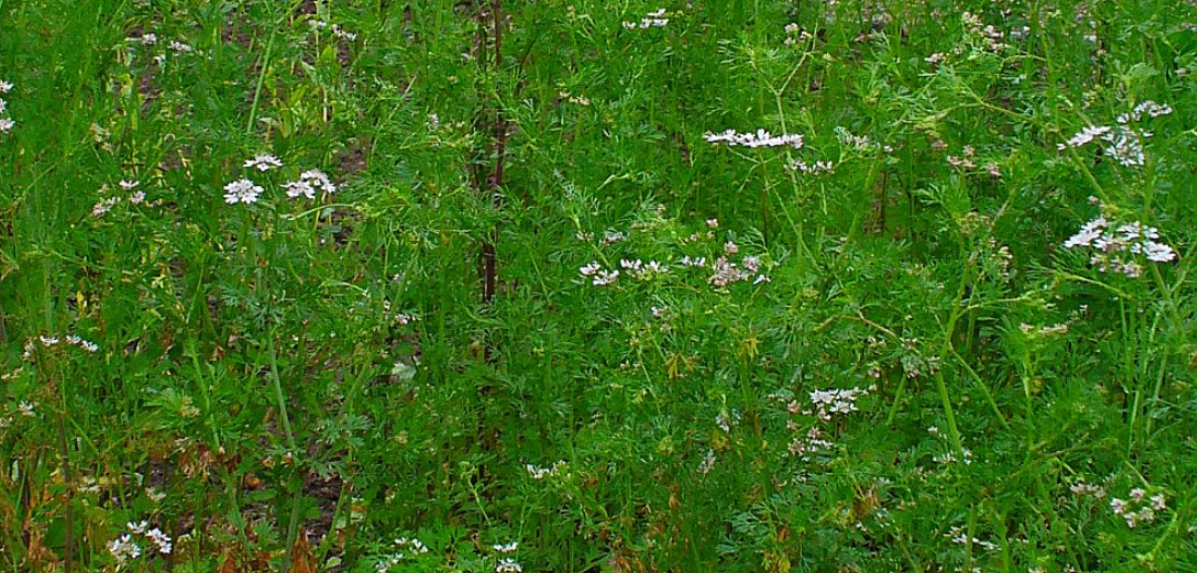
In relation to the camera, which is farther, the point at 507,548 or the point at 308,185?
the point at 308,185

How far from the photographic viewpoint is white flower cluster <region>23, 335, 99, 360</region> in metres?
3.40

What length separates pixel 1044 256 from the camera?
13.0 ft

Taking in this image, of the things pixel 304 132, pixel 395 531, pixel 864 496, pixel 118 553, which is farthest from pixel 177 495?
pixel 864 496

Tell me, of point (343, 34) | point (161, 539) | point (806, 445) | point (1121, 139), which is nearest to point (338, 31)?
point (343, 34)

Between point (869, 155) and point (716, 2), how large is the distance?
2.88 feet

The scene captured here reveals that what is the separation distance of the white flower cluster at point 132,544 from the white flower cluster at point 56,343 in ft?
1.33

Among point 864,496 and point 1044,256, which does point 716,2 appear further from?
point 864,496

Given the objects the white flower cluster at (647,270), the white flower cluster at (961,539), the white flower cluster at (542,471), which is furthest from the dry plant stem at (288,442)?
the white flower cluster at (961,539)

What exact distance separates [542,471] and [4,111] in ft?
4.57

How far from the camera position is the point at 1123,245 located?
2.88 metres

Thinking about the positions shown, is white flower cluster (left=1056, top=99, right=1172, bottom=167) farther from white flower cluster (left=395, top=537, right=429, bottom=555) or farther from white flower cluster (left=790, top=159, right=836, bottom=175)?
white flower cluster (left=395, top=537, right=429, bottom=555)

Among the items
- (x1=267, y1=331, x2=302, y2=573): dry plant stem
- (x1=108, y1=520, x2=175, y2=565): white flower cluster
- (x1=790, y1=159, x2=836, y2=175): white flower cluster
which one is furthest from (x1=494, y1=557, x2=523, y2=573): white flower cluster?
(x1=790, y1=159, x2=836, y2=175): white flower cluster

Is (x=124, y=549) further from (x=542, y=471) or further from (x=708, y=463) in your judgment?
(x=708, y=463)

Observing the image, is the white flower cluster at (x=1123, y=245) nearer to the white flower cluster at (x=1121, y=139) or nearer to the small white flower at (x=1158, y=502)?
the white flower cluster at (x=1121, y=139)
